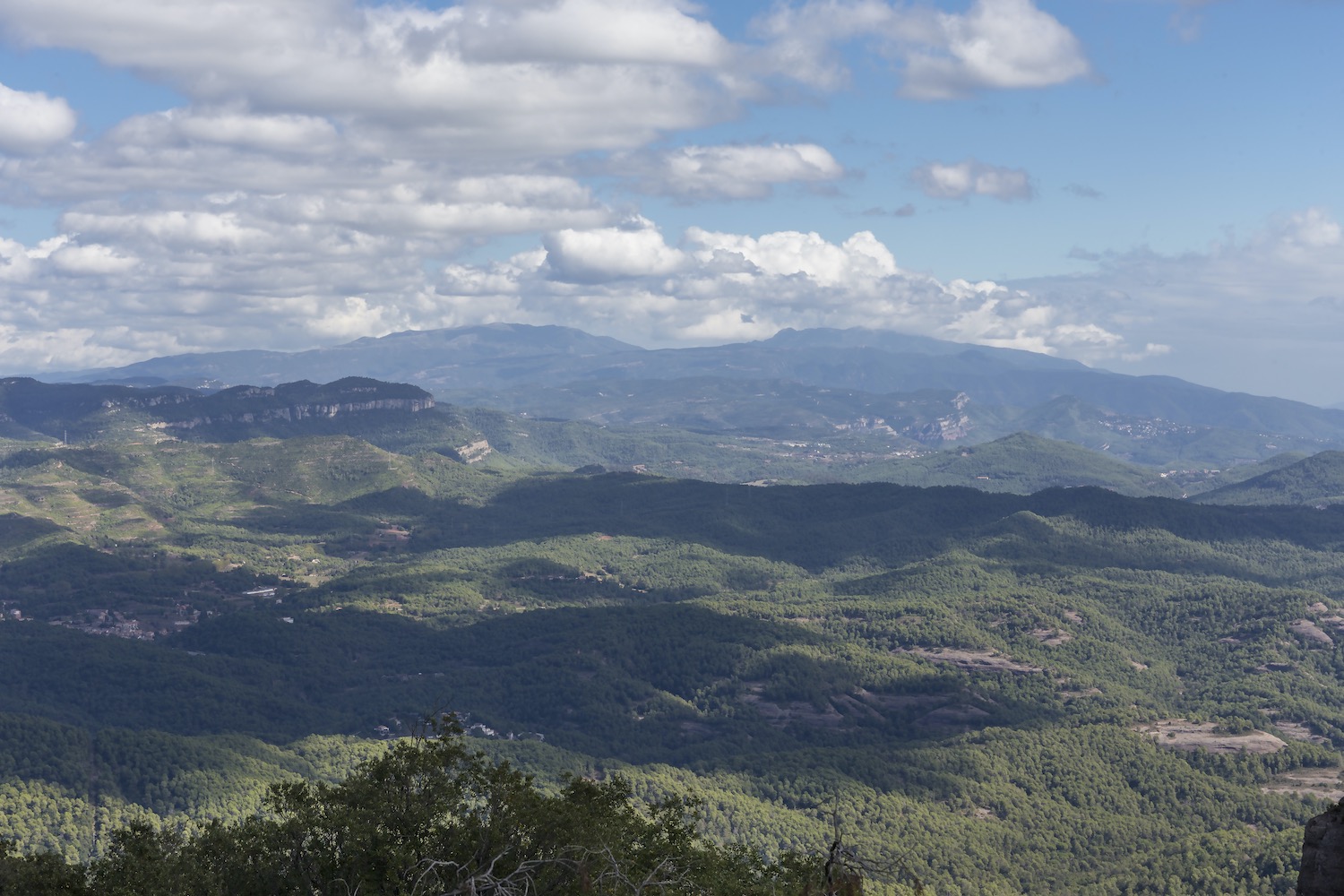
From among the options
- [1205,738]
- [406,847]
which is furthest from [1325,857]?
[1205,738]

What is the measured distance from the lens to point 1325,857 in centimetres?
3203

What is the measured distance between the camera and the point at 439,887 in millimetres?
48469

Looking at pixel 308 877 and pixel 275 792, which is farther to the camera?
pixel 275 792

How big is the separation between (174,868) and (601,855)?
19.6m

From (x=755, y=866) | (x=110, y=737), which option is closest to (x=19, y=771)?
(x=110, y=737)

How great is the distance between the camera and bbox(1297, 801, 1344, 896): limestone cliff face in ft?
105

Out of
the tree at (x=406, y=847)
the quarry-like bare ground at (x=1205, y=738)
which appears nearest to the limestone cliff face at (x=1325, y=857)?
the tree at (x=406, y=847)

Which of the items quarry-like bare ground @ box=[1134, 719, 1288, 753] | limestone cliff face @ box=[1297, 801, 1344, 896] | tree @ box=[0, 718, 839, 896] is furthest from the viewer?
quarry-like bare ground @ box=[1134, 719, 1288, 753]

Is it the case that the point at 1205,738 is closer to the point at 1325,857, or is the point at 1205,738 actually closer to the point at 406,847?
the point at 406,847

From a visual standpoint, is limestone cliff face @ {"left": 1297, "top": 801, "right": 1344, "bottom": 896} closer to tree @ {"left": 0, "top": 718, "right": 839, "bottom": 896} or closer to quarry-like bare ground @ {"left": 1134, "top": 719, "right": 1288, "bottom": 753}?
tree @ {"left": 0, "top": 718, "right": 839, "bottom": 896}

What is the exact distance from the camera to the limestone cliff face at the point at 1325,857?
3189 cm

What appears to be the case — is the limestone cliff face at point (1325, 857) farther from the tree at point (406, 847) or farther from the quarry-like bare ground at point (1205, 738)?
the quarry-like bare ground at point (1205, 738)

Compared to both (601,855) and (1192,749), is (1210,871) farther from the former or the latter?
(601,855)

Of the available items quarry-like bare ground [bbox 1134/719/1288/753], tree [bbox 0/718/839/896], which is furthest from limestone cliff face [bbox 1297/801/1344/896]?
quarry-like bare ground [bbox 1134/719/1288/753]
